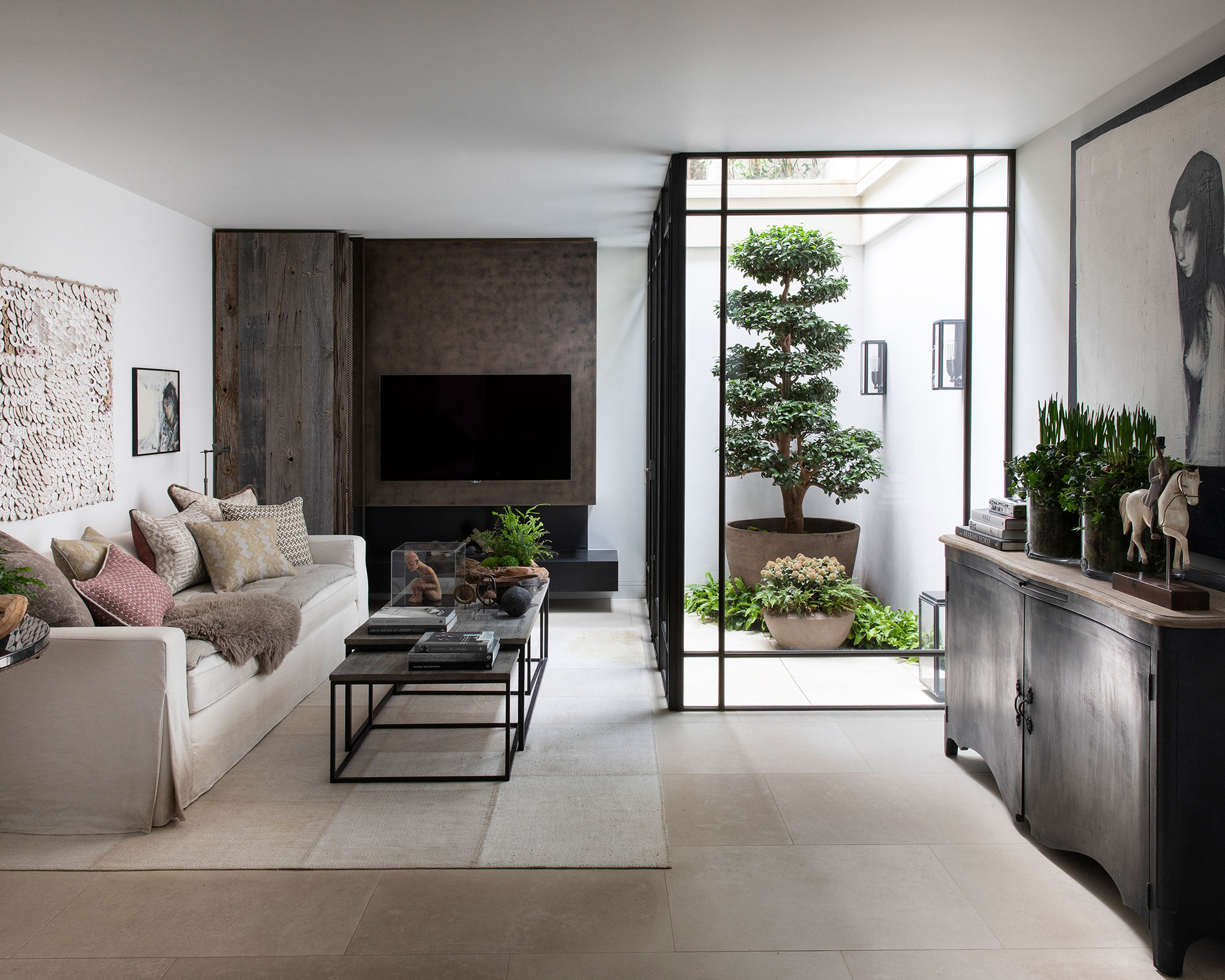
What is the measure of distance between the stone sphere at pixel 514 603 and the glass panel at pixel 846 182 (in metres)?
1.97

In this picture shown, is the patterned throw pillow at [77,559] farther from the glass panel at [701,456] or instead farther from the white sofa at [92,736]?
the glass panel at [701,456]

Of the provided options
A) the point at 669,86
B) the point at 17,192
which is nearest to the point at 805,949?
the point at 669,86

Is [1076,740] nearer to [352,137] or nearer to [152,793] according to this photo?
[152,793]

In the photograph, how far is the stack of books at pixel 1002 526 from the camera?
119 inches

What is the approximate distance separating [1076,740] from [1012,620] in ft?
1.57

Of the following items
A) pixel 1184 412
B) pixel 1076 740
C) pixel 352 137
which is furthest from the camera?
pixel 352 137

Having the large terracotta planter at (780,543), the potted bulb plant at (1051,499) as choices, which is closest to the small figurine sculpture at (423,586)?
the large terracotta planter at (780,543)

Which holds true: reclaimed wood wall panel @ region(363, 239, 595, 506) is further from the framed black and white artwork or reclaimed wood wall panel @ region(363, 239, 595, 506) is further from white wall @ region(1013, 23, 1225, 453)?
white wall @ region(1013, 23, 1225, 453)

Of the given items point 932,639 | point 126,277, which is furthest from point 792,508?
point 126,277

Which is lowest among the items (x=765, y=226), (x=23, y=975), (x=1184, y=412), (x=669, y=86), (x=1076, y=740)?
(x=23, y=975)

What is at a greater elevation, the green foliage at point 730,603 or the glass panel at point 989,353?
the glass panel at point 989,353

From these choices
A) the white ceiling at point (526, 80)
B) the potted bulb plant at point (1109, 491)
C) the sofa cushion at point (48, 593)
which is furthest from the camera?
the sofa cushion at point (48, 593)

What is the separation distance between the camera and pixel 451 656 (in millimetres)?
3238

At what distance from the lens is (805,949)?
2.21 m
